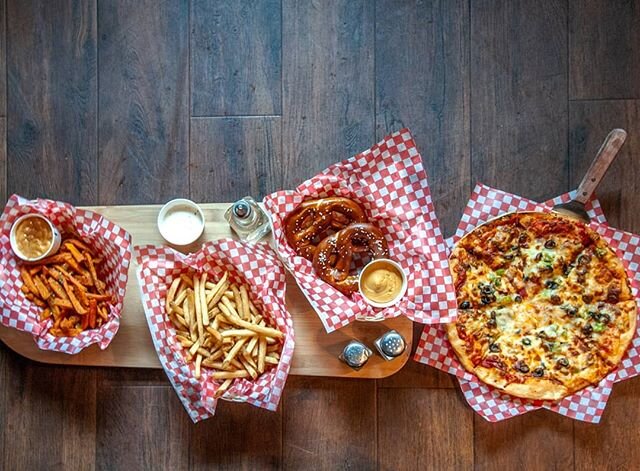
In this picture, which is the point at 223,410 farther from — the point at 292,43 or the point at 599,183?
the point at 599,183

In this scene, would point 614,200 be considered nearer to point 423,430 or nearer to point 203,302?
point 423,430

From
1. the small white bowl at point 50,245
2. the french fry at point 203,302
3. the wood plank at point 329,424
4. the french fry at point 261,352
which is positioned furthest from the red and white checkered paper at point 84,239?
the wood plank at point 329,424

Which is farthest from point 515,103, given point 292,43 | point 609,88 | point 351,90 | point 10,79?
point 10,79

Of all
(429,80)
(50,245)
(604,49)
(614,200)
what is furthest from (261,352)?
(604,49)

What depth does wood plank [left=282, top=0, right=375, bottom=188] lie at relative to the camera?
3.28 metres

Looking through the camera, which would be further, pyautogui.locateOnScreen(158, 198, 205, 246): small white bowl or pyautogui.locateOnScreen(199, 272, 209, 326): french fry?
pyautogui.locateOnScreen(158, 198, 205, 246): small white bowl

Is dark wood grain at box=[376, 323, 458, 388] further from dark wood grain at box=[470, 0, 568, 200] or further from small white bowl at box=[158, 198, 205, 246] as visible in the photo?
small white bowl at box=[158, 198, 205, 246]

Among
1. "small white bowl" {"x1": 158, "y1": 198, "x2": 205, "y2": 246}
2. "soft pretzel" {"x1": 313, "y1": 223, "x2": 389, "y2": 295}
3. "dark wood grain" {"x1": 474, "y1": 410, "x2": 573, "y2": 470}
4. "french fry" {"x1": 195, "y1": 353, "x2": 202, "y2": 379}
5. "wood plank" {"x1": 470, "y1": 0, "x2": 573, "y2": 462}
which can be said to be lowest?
"dark wood grain" {"x1": 474, "y1": 410, "x2": 573, "y2": 470}

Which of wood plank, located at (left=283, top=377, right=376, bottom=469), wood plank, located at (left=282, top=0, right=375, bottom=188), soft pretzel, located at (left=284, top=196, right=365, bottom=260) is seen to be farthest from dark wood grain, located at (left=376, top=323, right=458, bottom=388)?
wood plank, located at (left=282, top=0, right=375, bottom=188)

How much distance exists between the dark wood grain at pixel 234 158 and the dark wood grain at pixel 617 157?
1499 mm

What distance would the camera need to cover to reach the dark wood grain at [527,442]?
3.18 m

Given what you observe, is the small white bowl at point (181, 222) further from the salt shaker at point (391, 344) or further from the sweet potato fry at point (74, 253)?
the salt shaker at point (391, 344)

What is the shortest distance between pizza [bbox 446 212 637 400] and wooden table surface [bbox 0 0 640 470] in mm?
291

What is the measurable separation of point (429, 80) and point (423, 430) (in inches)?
69.2
